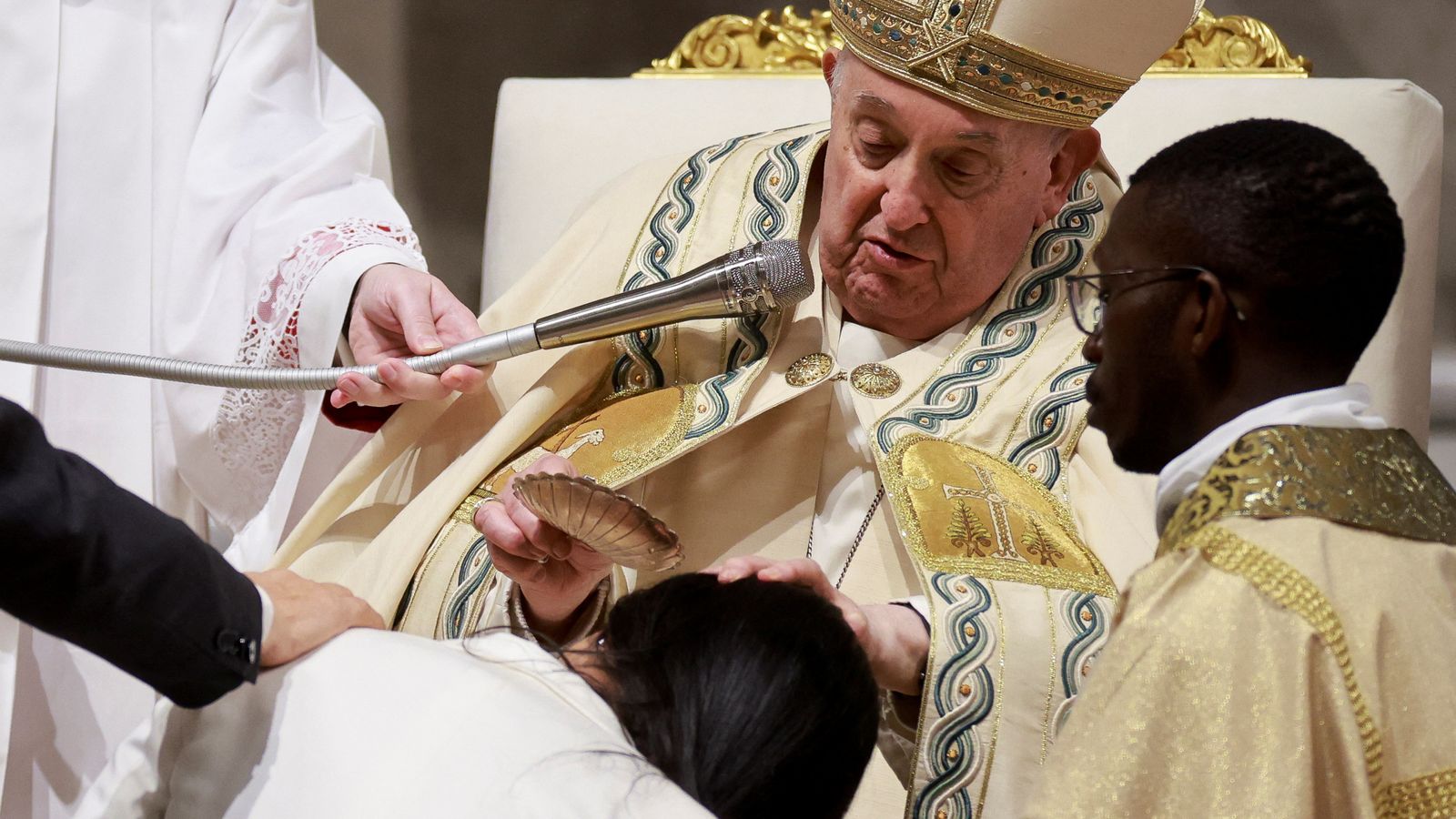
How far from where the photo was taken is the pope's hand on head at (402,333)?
207 cm

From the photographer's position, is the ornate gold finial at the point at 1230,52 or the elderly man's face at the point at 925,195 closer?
the elderly man's face at the point at 925,195

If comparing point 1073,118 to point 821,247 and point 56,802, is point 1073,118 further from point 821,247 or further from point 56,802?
point 56,802

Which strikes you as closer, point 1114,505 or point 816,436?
point 1114,505

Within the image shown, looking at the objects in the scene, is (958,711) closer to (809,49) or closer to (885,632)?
(885,632)

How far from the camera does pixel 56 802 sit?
2.36 m

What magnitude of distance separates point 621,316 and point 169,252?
0.90m

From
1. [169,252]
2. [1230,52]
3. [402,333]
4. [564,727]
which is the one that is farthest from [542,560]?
[1230,52]

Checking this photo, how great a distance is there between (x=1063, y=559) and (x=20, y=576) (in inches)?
44.6

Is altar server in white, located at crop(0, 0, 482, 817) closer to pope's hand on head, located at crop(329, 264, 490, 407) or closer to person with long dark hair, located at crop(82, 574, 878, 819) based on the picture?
pope's hand on head, located at crop(329, 264, 490, 407)

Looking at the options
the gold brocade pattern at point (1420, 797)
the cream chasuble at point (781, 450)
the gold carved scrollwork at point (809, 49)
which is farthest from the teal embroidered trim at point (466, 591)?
the gold carved scrollwork at point (809, 49)

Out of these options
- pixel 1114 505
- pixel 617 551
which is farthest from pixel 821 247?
pixel 617 551

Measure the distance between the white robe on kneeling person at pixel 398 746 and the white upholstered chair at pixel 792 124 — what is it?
156cm

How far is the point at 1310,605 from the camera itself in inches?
48.6

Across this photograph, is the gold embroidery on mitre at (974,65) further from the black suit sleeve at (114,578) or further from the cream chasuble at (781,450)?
the black suit sleeve at (114,578)
